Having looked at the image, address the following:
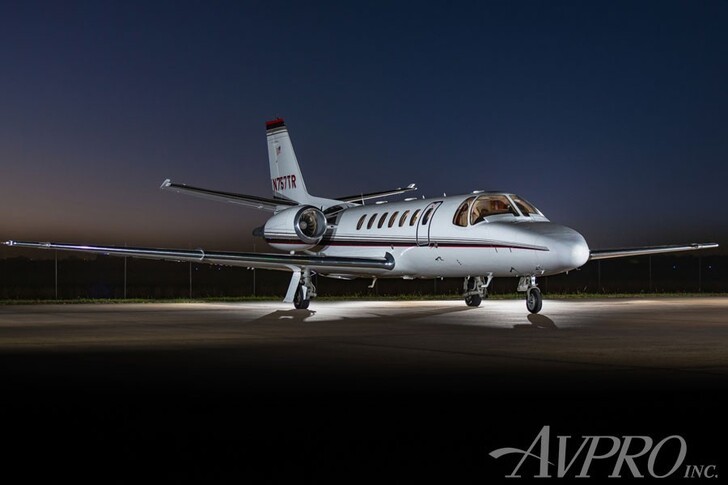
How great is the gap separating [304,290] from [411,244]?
3.57 meters

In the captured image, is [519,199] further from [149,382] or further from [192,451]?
[192,451]

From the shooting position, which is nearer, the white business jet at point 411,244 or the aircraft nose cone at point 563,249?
the aircraft nose cone at point 563,249

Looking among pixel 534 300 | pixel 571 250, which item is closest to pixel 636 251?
pixel 534 300

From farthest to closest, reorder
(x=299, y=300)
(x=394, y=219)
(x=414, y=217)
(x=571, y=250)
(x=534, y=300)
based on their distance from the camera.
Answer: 1. (x=299, y=300)
2. (x=394, y=219)
3. (x=414, y=217)
4. (x=534, y=300)
5. (x=571, y=250)

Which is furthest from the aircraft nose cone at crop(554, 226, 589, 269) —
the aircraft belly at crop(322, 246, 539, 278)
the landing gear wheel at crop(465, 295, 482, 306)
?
the landing gear wheel at crop(465, 295, 482, 306)

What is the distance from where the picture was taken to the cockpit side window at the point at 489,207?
2264 cm

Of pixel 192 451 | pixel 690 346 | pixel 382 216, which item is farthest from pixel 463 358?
pixel 382 216

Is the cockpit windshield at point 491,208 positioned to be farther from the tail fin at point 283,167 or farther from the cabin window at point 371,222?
the tail fin at point 283,167

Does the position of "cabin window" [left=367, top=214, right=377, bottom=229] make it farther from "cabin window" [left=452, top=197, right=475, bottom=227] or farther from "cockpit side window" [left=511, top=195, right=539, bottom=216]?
"cockpit side window" [left=511, top=195, right=539, bottom=216]

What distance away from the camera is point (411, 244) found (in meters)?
24.8

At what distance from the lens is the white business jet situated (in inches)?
837

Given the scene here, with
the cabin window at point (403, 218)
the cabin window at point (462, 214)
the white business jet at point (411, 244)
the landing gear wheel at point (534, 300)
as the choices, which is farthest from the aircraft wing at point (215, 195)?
the landing gear wheel at point (534, 300)

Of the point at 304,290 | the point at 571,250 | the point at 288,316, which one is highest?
the point at 571,250

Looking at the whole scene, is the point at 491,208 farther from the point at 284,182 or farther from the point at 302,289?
the point at 284,182
